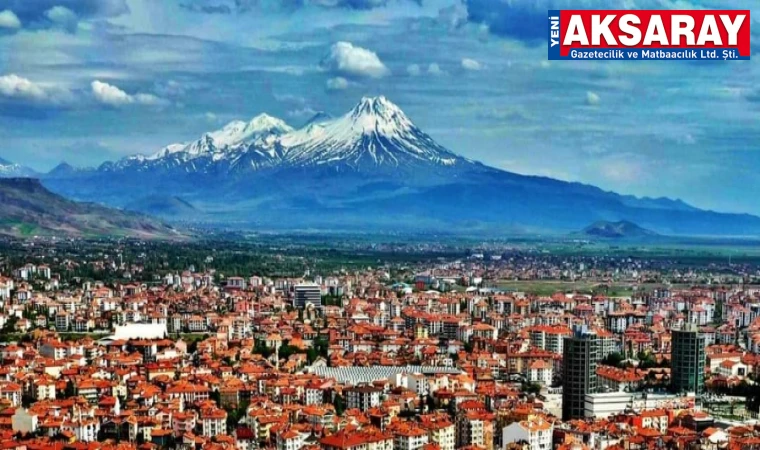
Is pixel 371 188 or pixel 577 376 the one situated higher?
pixel 371 188

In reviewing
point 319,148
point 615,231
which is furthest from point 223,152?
point 615,231

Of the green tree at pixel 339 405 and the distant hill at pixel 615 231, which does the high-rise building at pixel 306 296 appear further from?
the distant hill at pixel 615 231

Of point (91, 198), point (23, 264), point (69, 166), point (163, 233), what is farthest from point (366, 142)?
point (23, 264)

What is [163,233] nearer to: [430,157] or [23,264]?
[23,264]

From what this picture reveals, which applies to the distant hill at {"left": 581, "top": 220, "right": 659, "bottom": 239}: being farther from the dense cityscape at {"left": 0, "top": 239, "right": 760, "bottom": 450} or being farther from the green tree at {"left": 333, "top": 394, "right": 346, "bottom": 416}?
the green tree at {"left": 333, "top": 394, "right": 346, "bottom": 416}

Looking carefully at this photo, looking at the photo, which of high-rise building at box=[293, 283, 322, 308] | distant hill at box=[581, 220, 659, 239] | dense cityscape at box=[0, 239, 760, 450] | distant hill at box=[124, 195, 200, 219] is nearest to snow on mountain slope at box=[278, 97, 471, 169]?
distant hill at box=[124, 195, 200, 219]

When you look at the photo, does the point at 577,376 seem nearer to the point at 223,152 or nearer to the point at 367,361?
the point at 367,361
